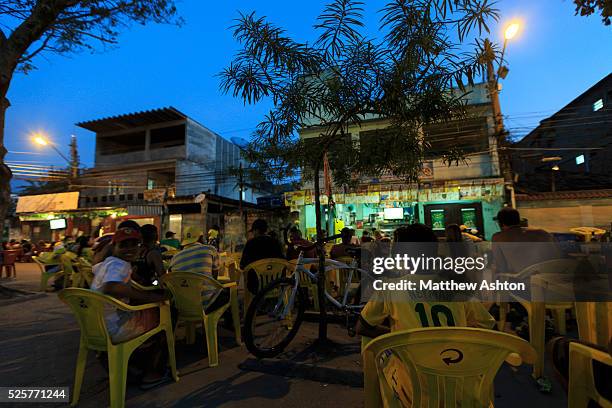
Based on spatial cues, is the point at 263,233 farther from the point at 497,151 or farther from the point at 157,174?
the point at 157,174

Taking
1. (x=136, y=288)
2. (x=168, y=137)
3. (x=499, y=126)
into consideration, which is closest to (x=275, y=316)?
(x=136, y=288)

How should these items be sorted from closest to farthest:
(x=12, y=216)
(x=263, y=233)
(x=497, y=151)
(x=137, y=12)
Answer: (x=263, y=233)
(x=137, y=12)
(x=497, y=151)
(x=12, y=216)

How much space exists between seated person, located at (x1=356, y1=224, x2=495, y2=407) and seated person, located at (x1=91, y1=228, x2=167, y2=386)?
1.97 meters

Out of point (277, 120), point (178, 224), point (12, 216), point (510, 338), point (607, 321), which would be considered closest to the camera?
point (510, 338)

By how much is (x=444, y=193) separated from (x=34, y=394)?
42.8 ft

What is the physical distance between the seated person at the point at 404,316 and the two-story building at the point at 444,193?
32.4 feet

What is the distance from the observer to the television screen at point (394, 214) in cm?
1331

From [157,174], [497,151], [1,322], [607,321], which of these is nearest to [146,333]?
[607,321]

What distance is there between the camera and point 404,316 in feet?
5.76

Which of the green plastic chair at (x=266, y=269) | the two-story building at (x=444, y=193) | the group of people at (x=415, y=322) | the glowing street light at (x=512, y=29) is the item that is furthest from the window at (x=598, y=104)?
the group of people at (x=415, y=322)

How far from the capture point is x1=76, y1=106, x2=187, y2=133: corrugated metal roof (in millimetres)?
20359

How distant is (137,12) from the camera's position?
7879 mm

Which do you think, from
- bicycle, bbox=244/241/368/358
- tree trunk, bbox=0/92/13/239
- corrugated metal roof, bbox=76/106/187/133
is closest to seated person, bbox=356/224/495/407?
bicycle, bbox=244/241/368/358

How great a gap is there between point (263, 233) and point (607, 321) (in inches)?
157
